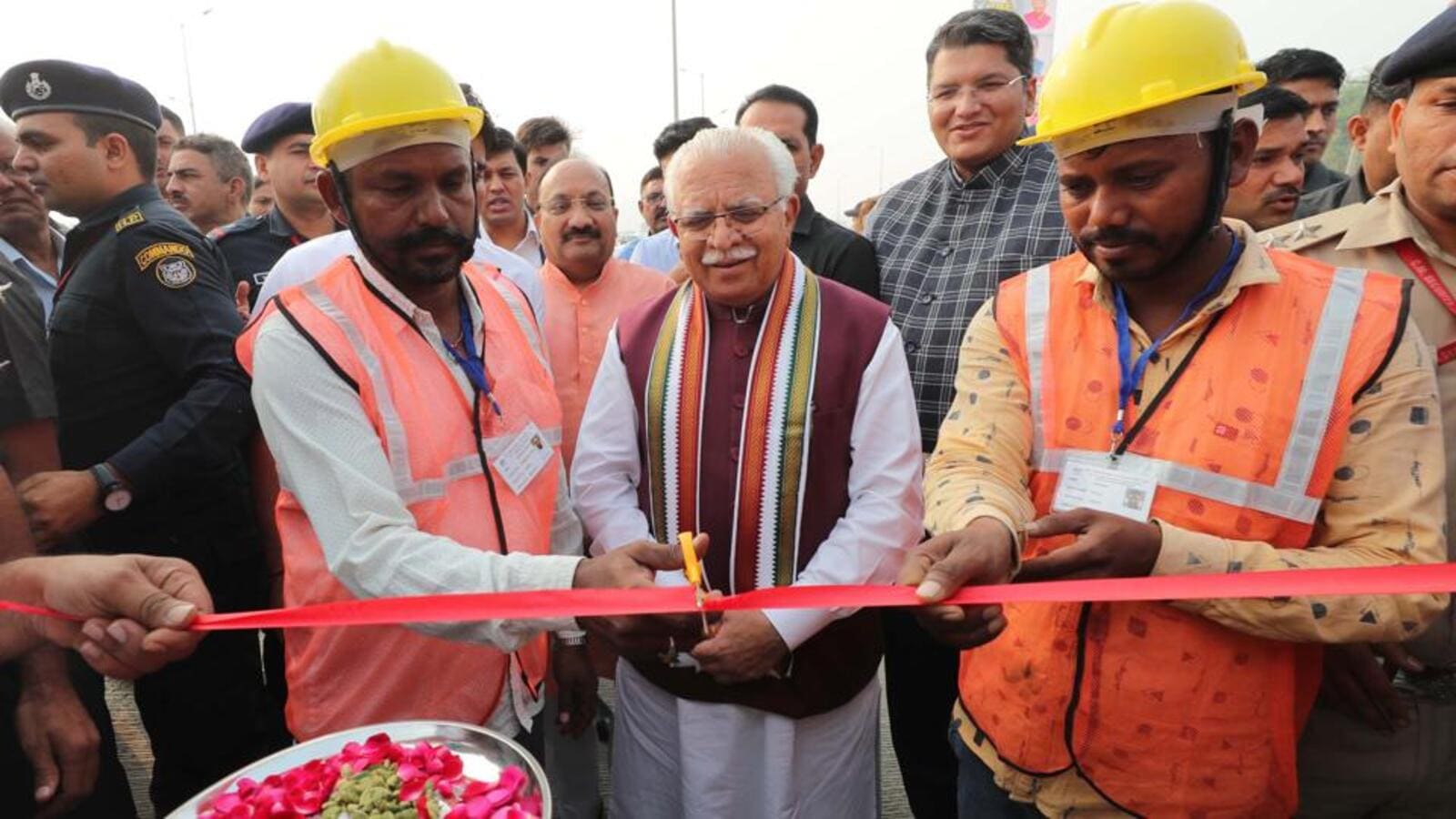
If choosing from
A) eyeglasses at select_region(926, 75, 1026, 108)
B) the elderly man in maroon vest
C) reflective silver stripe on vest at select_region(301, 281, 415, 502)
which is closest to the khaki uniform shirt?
the elderly man in maroon vest

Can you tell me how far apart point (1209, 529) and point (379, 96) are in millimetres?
2080

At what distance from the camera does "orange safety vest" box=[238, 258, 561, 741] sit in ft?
6.45

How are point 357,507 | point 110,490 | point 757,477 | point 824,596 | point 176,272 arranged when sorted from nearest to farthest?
point 824,596
point 357,507
point 757,477
point 110,490
point 176,272

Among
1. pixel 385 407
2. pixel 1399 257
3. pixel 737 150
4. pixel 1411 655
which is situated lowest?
pixel 1411 655

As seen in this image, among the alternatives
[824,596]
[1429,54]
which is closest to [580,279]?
[824,596]

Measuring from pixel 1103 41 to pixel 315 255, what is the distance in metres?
2.86

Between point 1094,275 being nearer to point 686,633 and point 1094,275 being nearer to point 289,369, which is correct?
point 686,633

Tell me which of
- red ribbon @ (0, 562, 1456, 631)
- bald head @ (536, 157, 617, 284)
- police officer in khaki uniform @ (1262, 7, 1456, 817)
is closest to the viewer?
red ribbon @ (0, 562, 1456, 631)

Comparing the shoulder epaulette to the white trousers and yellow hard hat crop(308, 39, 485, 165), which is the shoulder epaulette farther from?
the white trousers

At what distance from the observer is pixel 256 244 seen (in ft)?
14.6

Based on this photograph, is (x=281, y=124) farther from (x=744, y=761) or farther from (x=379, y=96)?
(x=744, y=761)

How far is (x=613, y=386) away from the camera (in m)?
2.56

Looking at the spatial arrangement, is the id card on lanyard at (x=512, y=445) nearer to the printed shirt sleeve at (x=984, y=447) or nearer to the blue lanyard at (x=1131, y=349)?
the printed shirt sleeve at (x=984, y=447)

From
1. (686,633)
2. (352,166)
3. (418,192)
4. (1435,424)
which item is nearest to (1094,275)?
(1435,424)
